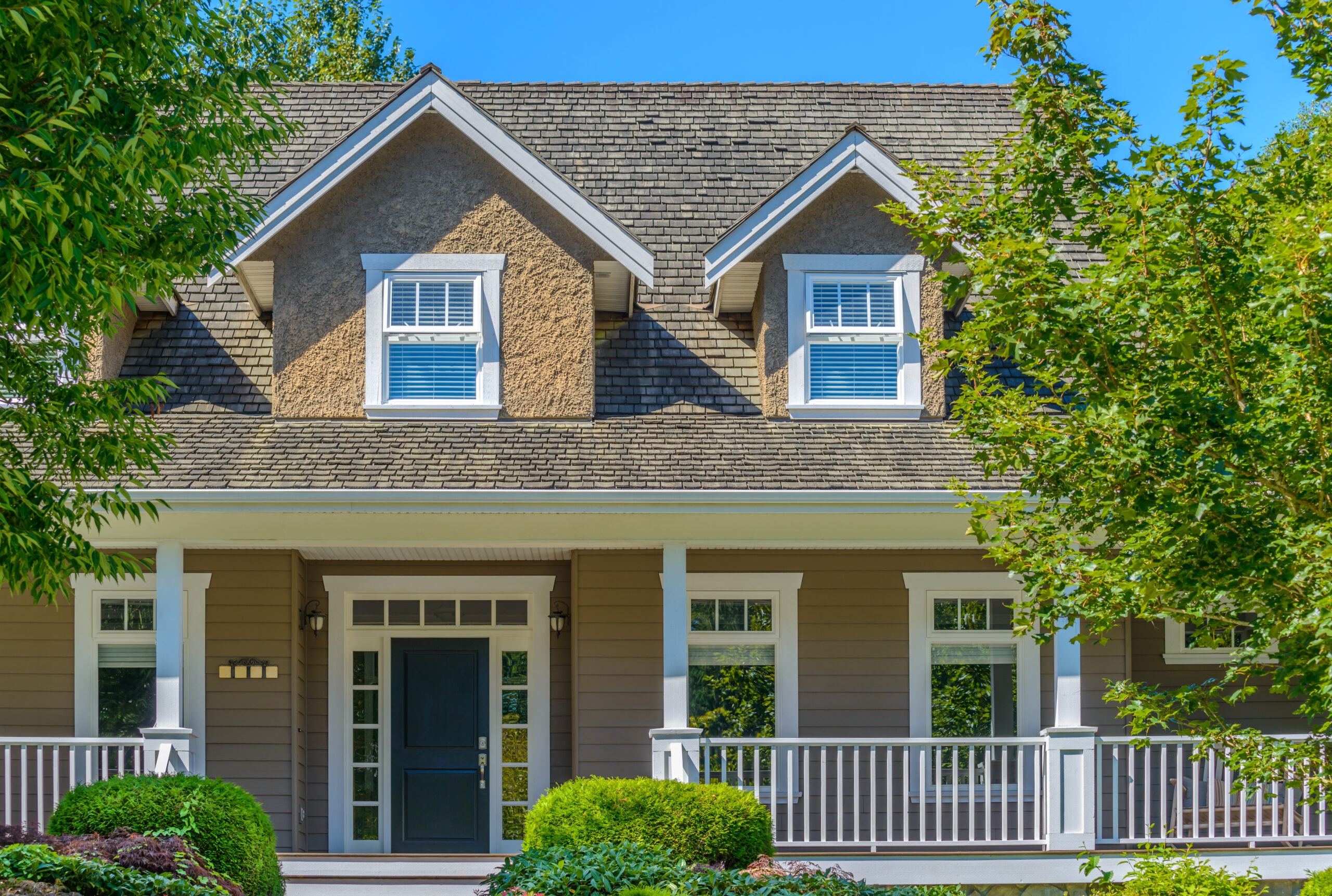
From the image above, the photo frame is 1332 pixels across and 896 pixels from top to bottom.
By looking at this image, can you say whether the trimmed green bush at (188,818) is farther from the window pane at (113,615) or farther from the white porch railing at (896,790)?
the white porch railing at (896,790)

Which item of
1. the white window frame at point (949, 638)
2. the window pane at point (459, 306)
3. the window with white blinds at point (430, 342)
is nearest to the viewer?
the window with white blinds at point (430, 342)

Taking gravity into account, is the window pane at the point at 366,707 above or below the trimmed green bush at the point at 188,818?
above

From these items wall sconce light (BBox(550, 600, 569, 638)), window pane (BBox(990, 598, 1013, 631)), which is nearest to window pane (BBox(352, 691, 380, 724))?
wall sconce light (BBox(550, 600, 569, 638))

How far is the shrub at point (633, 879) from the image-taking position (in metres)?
6.35

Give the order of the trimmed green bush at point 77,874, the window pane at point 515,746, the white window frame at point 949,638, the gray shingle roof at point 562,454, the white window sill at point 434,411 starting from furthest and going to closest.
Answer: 1. the window pane at point 515,746
2. the white window frame at point 949,638
3. the white window sill at point 434,411
4. the gray shingle roof at point 562,454
5. the trimmed green bush at point 77,874

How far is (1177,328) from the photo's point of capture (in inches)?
199

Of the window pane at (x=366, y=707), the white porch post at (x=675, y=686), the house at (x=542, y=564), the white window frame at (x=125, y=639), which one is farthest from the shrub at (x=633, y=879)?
the white window frame at (x=125, y=639)

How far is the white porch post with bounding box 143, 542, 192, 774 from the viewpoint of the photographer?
9.19 meters

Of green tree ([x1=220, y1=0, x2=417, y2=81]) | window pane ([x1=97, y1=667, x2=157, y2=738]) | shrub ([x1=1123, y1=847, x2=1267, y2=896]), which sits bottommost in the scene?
shrub ([x1=1123, y1=847, x2=1267, y2=896])

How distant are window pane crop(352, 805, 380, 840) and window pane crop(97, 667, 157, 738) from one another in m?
1.88

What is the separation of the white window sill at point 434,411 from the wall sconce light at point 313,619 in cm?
184

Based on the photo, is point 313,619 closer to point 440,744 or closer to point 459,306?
point 440,744

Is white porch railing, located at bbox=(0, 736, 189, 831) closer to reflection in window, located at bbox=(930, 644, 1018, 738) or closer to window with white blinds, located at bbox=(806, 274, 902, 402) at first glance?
window with white blinds, located at bbox=(806, 274, 902, 402)

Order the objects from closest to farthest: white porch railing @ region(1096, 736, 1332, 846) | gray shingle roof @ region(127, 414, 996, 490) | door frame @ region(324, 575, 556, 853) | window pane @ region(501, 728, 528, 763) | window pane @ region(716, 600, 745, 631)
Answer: white porch railing @ region(1096, 736, 1332, 846) → gray shingle roof @ region(127, 414, 996, 490) → door frame @ region(324, 575, 556, 853) → window pane @ region(716, 600, 745, 631) → window pane @ region(501, 728, 528, 763)
